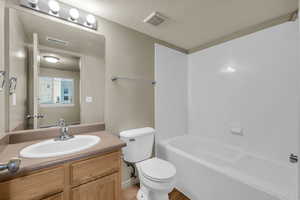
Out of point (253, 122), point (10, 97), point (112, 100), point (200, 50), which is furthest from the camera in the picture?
point (200, 50)

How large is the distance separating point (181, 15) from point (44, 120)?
195cm

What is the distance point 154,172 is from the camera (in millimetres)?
1386

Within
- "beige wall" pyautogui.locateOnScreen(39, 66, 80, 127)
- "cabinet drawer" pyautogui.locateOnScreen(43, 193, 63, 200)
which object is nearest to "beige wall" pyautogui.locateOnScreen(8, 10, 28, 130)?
"beige wall" pyautogui.locateOnScreen(39, 66, 80, 127)

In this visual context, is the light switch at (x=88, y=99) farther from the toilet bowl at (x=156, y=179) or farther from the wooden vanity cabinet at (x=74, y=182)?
the toilet bowl at (x=156, y=179)

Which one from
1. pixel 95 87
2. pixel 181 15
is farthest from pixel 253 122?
pixel 95 87

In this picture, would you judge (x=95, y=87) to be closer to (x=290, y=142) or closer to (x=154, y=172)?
(x=154, y=172)

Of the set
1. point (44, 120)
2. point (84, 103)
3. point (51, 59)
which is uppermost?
point (51, 59)

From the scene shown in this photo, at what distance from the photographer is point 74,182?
0.92 meters

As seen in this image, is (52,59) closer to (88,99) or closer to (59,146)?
(88,99)

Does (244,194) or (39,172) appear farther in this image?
(244,194)

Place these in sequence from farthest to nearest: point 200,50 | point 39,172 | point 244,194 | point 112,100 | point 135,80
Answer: point 200,50 → point 135,80 → point 112,100 → point 244,194 → point 39,172

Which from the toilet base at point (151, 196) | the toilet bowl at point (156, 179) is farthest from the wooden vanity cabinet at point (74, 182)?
the toilet base at point (151, 196)

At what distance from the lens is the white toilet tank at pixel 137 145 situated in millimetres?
1604

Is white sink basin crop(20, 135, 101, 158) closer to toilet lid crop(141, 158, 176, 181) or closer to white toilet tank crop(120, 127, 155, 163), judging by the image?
white toilet tank crop(120, 127, 155, 163)
